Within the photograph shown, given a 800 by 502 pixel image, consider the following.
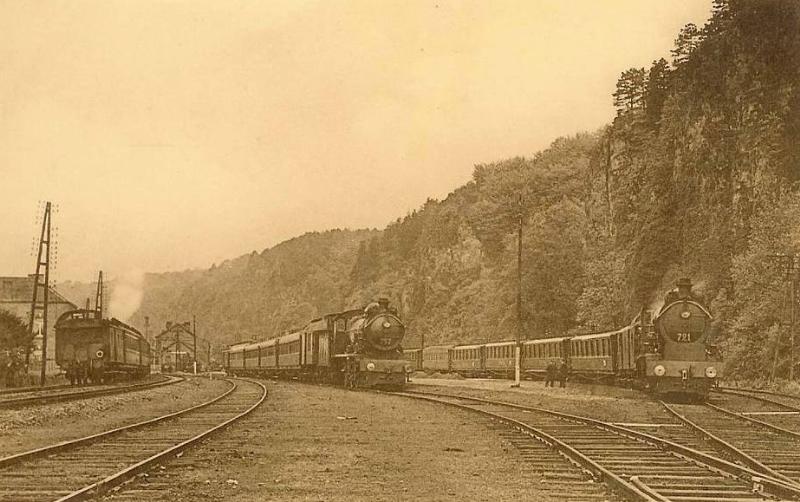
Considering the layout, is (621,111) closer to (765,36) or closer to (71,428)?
(765,36)

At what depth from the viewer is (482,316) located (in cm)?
8981

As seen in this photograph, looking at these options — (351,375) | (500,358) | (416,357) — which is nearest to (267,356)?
(500,358)

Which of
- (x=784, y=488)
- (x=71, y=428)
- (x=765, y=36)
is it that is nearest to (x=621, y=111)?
(x=765, y=36)

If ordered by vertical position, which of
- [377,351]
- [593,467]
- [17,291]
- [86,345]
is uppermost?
[17,291]

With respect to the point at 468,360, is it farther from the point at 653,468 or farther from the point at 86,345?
the point at 653,468

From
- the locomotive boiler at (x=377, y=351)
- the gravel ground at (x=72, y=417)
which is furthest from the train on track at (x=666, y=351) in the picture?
the gravel ground at (x=72, y=417)

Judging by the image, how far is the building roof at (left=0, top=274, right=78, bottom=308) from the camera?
10369cm

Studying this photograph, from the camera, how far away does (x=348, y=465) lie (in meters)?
12.3

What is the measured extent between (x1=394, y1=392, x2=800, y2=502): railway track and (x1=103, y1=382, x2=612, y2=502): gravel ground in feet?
2.45

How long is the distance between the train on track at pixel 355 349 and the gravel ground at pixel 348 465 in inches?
554

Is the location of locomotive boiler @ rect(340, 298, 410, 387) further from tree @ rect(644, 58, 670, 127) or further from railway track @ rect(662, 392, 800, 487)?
tree @ rect(644, 58, 670, 127)

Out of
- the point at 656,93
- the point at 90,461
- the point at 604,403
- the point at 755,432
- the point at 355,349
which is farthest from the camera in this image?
the point at 656,93

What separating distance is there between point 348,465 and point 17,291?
101335mm

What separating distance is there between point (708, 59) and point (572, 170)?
43517 mm
